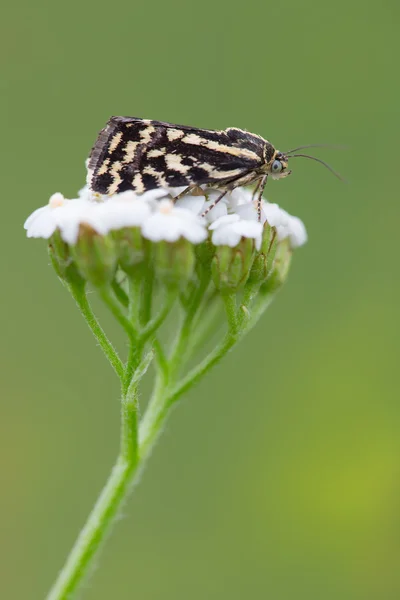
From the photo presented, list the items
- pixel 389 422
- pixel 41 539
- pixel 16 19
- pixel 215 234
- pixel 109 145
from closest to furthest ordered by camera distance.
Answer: pixel 215 234
pixel 109 145
pixel 41 539
pixel 389 422
pixel 16 19

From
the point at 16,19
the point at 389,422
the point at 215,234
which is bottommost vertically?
the point at 389,422

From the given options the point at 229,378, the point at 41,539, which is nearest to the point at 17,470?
the point at 41,539

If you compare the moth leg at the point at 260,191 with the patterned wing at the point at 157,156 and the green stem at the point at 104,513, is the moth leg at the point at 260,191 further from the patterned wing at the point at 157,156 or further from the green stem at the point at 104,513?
the green stem at the point at 104,513

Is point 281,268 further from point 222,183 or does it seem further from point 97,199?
point 97,199

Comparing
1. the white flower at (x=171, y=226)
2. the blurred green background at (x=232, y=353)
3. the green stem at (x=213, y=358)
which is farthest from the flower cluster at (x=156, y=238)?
the blurred green background at (x=232, y=353)

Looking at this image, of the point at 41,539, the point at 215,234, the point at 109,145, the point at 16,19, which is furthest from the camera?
the point at 16,19

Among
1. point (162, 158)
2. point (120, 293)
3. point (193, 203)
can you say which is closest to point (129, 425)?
point (120, 293)
